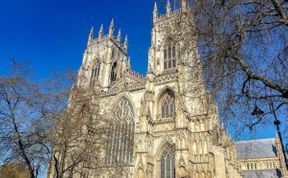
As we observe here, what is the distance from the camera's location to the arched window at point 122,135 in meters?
25.4

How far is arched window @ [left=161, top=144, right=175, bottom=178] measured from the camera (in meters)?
22.7

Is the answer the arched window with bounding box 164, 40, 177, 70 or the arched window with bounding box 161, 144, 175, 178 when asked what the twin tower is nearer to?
the arched window with bounding box 164, 40, 177, 70

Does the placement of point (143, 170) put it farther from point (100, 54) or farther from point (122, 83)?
point (100, 54)

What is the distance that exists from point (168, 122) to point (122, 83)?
8.79 m

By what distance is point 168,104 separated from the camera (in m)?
26.7

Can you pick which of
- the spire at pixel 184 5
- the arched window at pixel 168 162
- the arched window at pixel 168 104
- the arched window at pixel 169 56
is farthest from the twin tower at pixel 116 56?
the spire at pixel 184 5

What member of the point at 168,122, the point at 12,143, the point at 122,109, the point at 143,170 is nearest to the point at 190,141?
the point at 168,122

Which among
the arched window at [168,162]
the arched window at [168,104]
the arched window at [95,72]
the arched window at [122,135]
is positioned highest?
the arched window at [95,72]

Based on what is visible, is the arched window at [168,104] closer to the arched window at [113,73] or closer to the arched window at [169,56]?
the arched window at [169,56]

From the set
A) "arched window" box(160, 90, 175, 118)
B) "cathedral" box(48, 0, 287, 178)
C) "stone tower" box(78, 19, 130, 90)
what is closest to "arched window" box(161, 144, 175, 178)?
"cathedral" box(48, 0, 287, 178)

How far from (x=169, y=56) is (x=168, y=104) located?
26.1 ft

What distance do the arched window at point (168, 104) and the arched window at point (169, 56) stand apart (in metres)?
4.98

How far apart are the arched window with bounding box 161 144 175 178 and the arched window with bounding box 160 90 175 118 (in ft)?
12.6

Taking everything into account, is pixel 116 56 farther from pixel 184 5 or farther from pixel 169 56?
pixel 184 5
